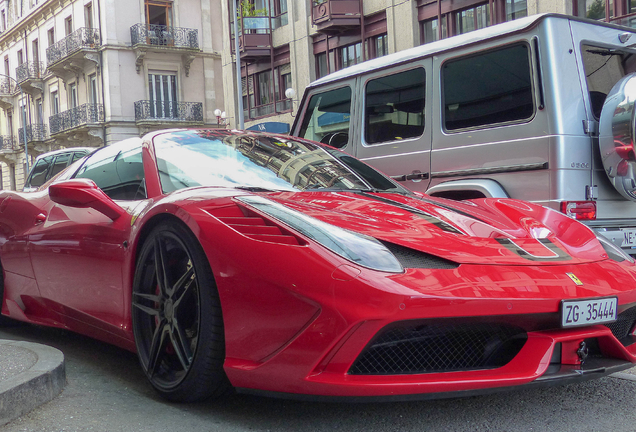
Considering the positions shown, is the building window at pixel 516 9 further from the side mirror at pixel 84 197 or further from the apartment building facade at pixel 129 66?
the apartment building facade at pixel 129 66

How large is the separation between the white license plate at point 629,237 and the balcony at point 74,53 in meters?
31.1

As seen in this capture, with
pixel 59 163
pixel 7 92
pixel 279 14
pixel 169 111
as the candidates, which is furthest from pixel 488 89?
pixel 7 92

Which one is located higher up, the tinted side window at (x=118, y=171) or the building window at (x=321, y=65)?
the building window at (x=321, y=65)

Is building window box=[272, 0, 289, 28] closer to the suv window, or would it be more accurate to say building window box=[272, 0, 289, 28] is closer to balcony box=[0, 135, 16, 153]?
the suv window

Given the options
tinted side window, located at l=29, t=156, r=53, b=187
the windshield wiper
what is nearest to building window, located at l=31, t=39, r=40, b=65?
tinted side window, located at l=29, t=156, r=53, b=187

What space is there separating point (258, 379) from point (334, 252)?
50cm

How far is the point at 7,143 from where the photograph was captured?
44.4m

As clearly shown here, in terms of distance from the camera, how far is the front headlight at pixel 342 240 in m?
2.29

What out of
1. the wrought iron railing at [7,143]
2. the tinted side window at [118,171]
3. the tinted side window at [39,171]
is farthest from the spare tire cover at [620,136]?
the wrought iron railing at [7,143]

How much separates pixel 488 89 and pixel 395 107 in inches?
37.7

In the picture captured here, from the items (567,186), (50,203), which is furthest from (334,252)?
(567,186)

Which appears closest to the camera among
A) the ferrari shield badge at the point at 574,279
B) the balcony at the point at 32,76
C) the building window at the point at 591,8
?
the ferrari shield badge at the point at 574,279

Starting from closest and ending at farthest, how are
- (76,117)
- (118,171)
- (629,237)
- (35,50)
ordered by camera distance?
(118,171)
(629,237)
(76,117)
(35,50)

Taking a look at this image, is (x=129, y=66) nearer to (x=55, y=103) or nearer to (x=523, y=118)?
(x=55, y=103)
